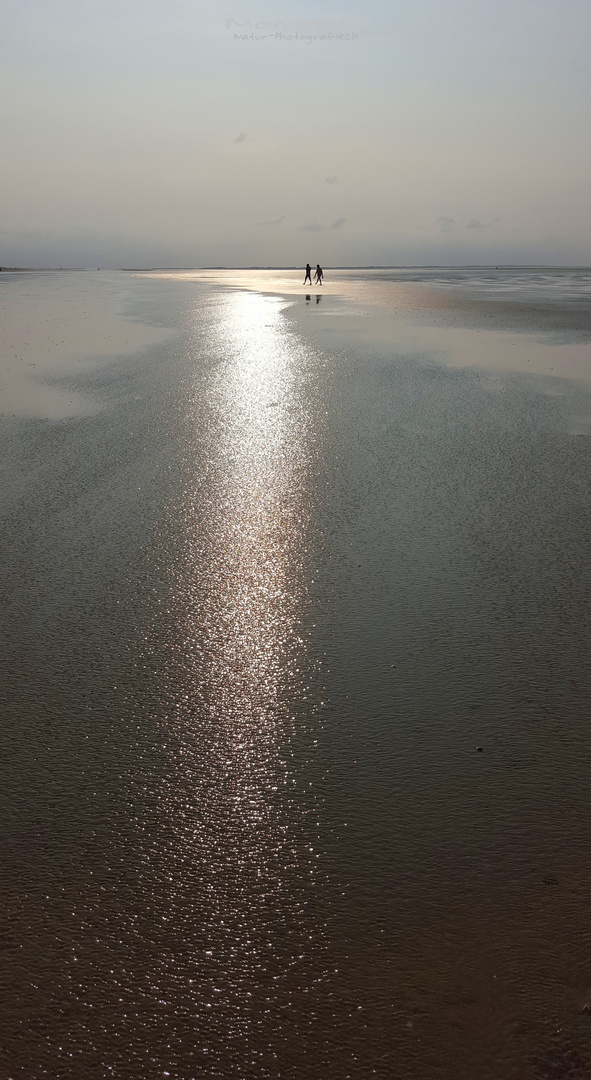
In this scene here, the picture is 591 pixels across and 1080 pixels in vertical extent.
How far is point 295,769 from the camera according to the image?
365 cm

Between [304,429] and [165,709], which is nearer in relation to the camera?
[165,709]

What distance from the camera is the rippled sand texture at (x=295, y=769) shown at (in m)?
2.47

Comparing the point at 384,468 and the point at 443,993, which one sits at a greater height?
the point at 384,468

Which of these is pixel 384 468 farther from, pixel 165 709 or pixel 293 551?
pixel 165 709

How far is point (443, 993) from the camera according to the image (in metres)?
2.54

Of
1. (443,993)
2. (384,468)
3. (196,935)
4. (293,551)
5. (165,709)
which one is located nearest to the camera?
(443,993)

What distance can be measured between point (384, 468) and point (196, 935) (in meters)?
6.30

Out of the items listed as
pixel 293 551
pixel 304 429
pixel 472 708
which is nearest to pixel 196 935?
pixel 472 708

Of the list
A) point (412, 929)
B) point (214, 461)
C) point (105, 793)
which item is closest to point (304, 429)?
point (214, 461)

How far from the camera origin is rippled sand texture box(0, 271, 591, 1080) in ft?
8.11

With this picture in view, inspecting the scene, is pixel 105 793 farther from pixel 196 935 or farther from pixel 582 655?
pixel 582 655

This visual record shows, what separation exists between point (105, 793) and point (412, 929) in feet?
4.77

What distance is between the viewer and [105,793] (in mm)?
3477

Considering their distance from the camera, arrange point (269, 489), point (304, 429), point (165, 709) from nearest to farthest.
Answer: point (165, 709) → point (269, 489) → point (304, 429)
